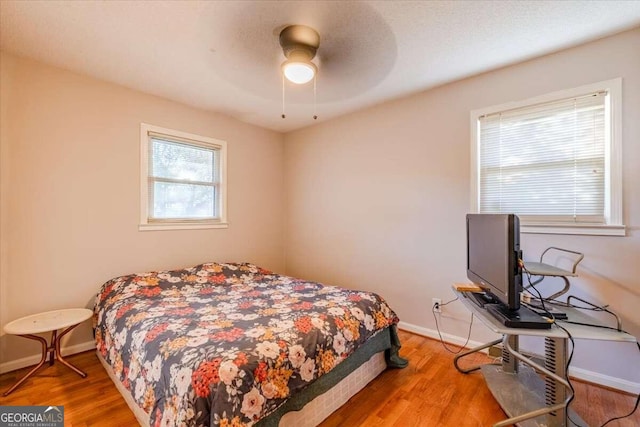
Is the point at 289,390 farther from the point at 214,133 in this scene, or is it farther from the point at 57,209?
the point at 214,133

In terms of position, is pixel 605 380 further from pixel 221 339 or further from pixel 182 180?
pixel 182 180

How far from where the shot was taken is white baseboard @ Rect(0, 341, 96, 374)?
2.22 m

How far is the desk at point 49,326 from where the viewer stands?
6.42 ft

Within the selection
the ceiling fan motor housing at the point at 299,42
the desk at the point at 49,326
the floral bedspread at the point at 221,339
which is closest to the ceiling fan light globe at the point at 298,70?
the ceiling fan motor housing at the point at 299,42

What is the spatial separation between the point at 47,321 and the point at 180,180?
168 cm

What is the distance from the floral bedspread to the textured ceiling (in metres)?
1.89

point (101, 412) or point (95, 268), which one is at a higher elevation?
point (95, 268)

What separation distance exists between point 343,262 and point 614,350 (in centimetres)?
240

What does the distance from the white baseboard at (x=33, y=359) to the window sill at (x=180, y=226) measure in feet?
3.69

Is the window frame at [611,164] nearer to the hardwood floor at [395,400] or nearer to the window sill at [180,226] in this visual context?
the hardwood floor at [395,400]

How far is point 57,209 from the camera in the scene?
7.98 feet

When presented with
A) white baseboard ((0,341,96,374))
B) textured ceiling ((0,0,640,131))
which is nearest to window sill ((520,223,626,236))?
textured ceiling ((0,0,640,131))

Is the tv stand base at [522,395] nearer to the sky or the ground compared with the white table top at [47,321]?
nearer to the ground

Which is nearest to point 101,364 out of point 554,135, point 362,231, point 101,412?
point 101,412
